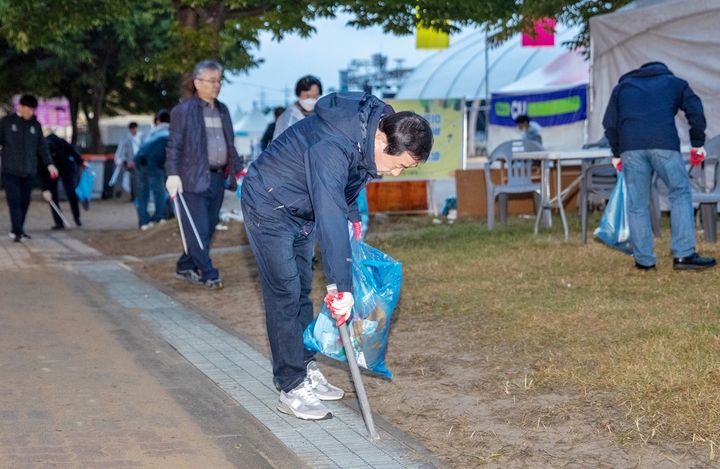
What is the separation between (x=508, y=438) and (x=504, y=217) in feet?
28.8

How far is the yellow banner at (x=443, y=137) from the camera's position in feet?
52.6

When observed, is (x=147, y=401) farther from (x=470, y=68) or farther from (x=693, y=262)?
(x=470, y=68)

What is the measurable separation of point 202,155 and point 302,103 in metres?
1.00

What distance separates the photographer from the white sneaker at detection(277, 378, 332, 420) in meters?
4.88

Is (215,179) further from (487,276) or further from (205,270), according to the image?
(487,276)

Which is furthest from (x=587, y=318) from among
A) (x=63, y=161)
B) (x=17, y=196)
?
(x=63, y=161)

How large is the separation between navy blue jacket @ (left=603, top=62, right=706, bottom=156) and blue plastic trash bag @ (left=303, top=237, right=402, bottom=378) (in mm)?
4177

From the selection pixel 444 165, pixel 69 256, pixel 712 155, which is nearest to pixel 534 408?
pixel 712 155

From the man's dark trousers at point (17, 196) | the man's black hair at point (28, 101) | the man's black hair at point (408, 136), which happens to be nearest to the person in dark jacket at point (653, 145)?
the man's black hair at point (408, 136)

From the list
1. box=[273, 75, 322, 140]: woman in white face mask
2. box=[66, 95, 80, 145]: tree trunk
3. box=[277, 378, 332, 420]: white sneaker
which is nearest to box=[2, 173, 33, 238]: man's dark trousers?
box=[273, 75, 322, 140]: woman in white face mask

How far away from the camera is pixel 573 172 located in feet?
46.8

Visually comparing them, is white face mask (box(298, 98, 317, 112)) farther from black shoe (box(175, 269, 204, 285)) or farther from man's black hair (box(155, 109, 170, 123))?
man's black hair (box(155, 109, 170, 123))

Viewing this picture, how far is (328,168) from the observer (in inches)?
164

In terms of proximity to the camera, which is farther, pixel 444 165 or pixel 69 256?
pixel 444 165
